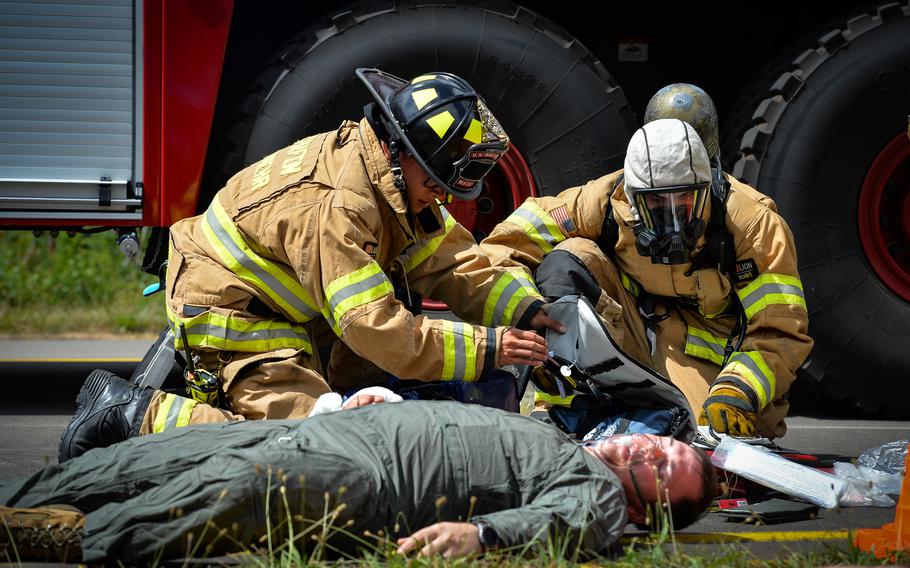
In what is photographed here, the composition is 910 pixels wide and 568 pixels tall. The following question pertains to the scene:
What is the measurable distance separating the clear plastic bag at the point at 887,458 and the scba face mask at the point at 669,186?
984 mm

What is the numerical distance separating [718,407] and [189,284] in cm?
197

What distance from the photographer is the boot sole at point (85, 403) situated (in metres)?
3.76

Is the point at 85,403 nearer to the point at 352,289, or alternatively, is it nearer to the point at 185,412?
the point at 185,412

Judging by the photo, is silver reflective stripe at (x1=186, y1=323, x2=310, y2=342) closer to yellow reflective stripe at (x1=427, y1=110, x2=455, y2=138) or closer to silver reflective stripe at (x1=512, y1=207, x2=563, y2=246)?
yellow reflective stripe at (x1=427, y1=110, x2=455, y2=138)

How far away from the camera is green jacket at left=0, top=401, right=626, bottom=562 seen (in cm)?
274

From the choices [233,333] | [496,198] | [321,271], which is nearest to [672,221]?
[496,198]

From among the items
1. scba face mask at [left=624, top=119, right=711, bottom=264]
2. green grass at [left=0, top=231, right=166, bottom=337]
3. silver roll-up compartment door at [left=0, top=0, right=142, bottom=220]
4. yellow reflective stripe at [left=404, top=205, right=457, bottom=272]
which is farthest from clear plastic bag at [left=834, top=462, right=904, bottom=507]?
green grass at [left=0, top=231, right=166, bottom=337]

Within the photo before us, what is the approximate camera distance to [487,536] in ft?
9.02

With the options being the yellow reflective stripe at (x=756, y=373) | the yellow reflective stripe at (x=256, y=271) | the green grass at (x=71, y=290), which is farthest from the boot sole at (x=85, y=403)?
the green grass at (x=71, y=290)

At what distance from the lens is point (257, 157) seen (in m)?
5.01

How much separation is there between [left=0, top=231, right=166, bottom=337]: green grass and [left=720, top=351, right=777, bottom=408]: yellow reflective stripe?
5.26 m

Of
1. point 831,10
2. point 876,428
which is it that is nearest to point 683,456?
point 876,428

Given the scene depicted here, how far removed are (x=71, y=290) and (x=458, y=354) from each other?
21.2 ft

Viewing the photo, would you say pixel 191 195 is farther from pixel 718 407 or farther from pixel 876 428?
pixel 876 428
